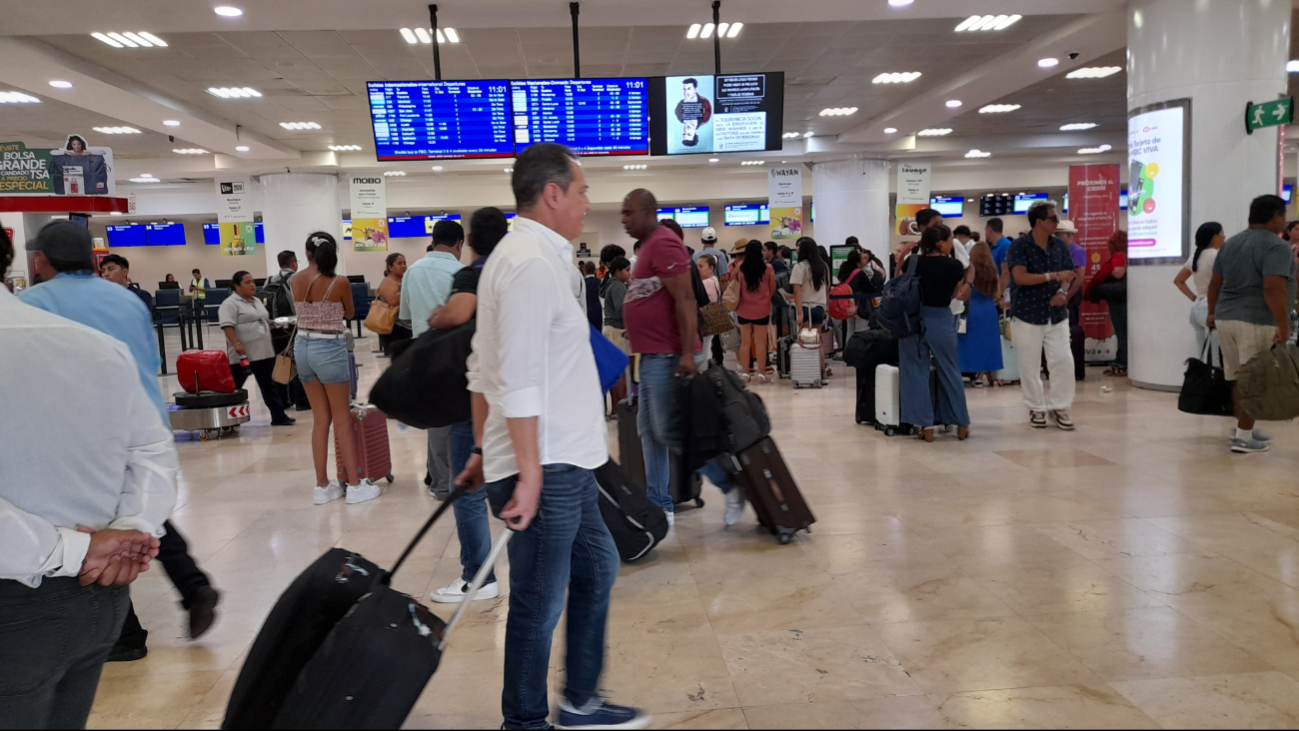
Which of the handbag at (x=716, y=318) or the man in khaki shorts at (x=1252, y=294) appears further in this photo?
the handbag at (x=716, y=318)

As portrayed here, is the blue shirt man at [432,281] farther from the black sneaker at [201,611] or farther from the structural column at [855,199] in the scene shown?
the structural column at [855,199]

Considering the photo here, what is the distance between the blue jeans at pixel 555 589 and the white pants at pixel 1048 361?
5443 millimetres

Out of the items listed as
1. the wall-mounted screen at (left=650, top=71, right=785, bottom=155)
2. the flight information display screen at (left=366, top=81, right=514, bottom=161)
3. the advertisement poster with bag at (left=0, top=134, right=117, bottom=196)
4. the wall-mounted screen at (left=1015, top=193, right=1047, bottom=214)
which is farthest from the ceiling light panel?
the wall-mounted screen at (left=1015, top=193, right=1047, bottom=214)

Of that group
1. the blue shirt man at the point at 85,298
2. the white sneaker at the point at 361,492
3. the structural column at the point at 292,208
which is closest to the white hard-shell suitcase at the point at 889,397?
the white sneaker at the point at 361,492

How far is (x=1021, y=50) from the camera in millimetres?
11547

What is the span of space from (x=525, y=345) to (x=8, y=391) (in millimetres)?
1009

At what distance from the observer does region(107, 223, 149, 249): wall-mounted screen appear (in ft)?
99.6

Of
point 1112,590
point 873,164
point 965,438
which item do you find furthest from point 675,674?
point 873,164

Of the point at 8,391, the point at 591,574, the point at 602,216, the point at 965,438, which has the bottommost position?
the point at 965,438

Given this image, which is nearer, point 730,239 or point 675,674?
point 675,674

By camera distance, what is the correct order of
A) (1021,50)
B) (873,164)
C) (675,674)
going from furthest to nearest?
(873,164) → (1021,50) → (675,674)

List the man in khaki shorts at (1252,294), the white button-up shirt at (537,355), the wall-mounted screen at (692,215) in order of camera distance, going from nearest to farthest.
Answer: the white button-up shirt at (537,355) < the man in khaki shorts at (1252,294) < the wall-mounted screen at (692,215)

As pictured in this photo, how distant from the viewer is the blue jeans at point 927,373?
661 cm

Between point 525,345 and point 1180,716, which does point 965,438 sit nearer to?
point 1180,716
